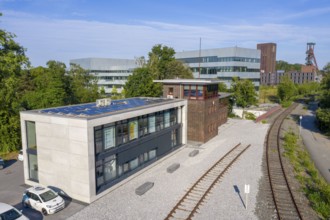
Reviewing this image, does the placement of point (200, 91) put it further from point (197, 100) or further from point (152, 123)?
point (152, 123)

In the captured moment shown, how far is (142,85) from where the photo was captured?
47438 mm

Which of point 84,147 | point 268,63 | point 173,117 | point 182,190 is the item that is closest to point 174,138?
point 173,117

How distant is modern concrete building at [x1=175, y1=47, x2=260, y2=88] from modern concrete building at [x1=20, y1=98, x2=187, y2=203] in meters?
54.0

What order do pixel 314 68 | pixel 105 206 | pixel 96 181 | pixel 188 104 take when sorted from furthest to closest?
pixel 314 68, pixel 188 104, pixel 96 181, pixel 105 206

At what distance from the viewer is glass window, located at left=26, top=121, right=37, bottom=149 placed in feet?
67.9

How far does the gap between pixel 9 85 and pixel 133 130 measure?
16.5 meters

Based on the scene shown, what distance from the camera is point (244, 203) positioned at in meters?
17.6

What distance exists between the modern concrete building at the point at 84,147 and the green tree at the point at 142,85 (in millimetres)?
23282

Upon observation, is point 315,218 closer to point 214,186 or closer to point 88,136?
point 214,186

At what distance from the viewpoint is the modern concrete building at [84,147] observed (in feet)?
58.2

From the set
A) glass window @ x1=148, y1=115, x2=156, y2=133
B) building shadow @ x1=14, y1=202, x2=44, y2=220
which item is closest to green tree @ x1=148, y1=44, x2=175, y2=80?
glass window @ x1=148, y1=115, x2=156, y2=133

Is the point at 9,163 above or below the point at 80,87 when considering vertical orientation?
below

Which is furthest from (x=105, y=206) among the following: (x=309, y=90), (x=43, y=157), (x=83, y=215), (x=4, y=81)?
(x=309, y=90)

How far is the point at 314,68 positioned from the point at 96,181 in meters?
172
